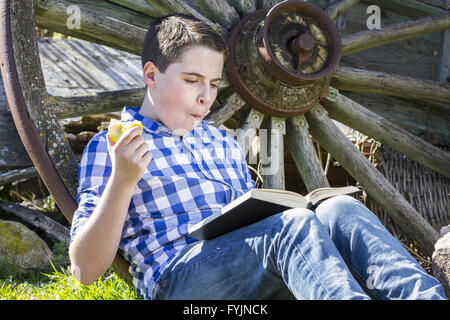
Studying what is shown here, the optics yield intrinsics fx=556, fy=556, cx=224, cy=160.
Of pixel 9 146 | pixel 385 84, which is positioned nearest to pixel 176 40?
pixel 9 146

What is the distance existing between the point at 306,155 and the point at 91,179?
1.29 metres

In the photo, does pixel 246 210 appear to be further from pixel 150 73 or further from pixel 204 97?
pixel 150 73

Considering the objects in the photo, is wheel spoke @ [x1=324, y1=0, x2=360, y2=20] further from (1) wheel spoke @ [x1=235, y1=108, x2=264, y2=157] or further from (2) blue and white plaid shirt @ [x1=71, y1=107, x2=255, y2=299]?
(2) blue and white plaid shirt @ [x1=71, y1=107, x2=255, y2=299]

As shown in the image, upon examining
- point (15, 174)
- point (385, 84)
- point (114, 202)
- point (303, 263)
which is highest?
point (385, 84)

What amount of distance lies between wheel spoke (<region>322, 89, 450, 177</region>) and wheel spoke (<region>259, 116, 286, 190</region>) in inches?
12.4

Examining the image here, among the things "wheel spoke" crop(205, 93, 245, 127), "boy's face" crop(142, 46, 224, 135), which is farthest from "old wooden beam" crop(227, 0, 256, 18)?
"boy's face" crop(142, 46, 224, 135)

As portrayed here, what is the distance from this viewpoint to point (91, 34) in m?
2.45

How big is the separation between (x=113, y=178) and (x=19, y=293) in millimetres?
1002

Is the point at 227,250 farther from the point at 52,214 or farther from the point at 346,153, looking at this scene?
the point at 52,214

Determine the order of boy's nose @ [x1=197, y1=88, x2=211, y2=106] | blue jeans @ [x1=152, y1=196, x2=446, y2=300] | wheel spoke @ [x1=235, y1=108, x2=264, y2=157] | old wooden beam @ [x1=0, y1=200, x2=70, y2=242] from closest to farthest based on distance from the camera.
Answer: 1. blue jeans @ [x1=152, y1=196, x2=446, y2=300]
2. boy's nose @ [x1=197, y1=88, x2=211, y2=106]
3. wheel spoke @ [x1=235, y1=108, x2=264, y2=157]
4. old wooden beam @ [x1=0, y1=200, x2=70, y2=242]

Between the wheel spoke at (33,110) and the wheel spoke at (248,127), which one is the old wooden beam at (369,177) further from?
the wheel spoke at (33,110)

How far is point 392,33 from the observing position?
2936 mm

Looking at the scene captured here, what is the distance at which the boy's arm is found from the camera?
1379 millimetres
